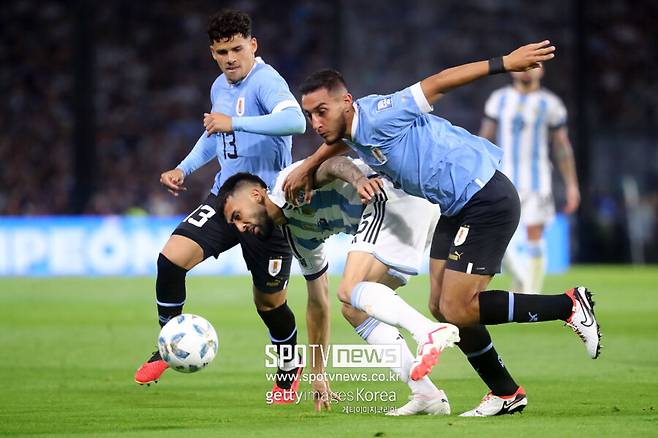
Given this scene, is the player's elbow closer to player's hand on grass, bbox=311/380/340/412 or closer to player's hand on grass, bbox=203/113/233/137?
player's hand on grass, bbox=203/113/233/137

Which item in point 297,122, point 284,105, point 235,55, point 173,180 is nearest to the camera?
point 297,122

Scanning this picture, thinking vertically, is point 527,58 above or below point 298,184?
above

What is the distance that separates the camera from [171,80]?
1013 inches

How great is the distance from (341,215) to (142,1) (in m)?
20.6

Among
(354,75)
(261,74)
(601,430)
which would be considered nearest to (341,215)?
(261,74)

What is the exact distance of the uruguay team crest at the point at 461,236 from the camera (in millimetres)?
6379

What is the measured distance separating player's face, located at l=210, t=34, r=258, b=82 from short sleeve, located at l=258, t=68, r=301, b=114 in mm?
128

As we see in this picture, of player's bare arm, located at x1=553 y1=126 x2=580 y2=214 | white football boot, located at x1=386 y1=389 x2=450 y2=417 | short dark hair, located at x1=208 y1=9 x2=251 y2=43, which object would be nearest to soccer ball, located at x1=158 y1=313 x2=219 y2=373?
white football boot, located at x1=386 y1=389 x2=450 y2=417

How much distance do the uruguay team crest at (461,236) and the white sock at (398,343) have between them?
23.9 inches

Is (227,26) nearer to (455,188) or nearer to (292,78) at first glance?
(455,188)

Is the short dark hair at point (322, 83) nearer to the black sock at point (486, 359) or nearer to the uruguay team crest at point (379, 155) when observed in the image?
the uruguay team crest at point (379, 155)

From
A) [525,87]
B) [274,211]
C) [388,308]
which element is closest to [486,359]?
[388,308]

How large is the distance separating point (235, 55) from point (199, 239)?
115 cm

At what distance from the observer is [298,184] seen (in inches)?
257
